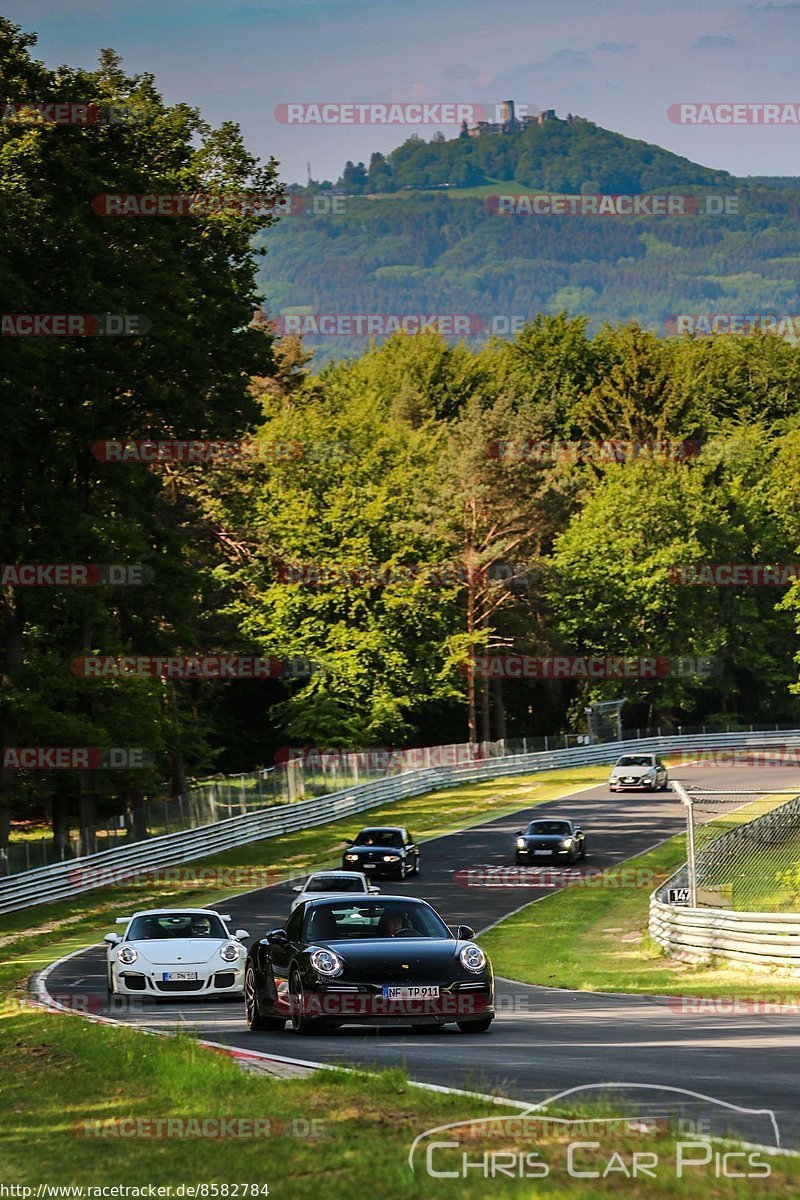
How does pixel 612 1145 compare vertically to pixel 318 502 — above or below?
below

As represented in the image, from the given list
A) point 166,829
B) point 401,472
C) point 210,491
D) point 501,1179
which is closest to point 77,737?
point 166,829

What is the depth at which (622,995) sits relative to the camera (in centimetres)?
2131

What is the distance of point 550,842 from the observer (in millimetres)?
44594

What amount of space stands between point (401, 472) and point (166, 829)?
132ft

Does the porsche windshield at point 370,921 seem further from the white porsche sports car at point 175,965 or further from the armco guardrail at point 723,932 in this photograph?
the armco guardrail at point 723,932

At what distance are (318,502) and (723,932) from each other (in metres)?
59.9

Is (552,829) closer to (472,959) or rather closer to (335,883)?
(335,883)

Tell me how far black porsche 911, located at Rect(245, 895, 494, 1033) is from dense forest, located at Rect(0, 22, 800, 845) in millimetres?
24587

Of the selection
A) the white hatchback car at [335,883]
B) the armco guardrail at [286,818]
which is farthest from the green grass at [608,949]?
the armco guardrail at [286,818]

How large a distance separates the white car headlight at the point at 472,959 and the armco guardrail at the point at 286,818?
25.2 m

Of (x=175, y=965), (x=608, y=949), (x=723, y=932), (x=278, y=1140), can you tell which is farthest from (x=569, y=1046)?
(x=608, y=949)

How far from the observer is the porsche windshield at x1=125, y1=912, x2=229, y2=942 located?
861 inches

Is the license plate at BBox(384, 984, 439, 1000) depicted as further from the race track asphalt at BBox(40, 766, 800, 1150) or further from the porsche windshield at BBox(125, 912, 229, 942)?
the porsche windshield at BBox(125, 912, 229, 942)

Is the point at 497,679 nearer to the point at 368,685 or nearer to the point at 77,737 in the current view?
the point at 368,685
